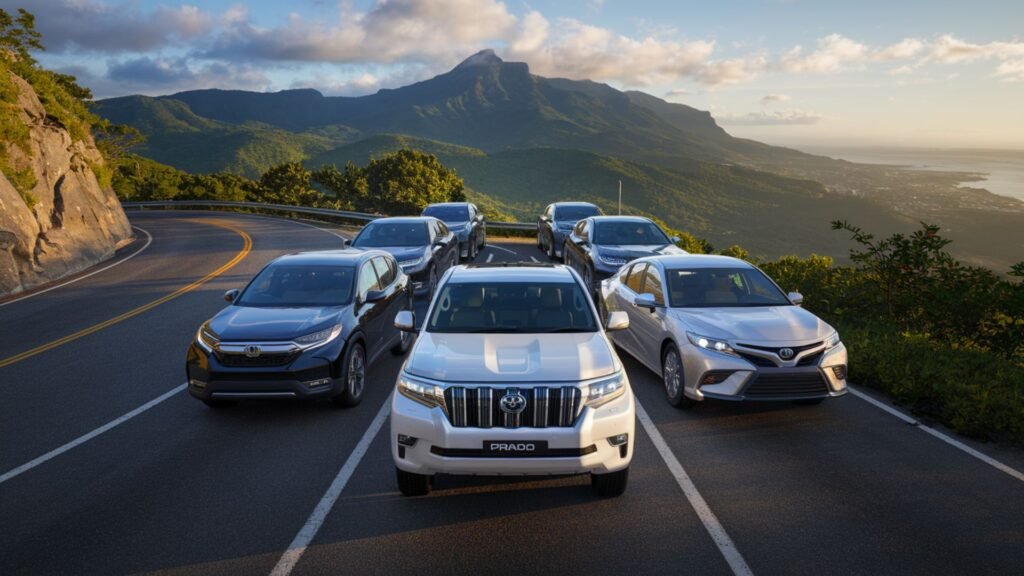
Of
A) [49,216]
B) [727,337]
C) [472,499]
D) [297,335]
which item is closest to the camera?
[472,499]

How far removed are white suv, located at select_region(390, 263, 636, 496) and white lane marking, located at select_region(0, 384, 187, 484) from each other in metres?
3.87

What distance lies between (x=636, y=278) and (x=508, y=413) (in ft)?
18.3

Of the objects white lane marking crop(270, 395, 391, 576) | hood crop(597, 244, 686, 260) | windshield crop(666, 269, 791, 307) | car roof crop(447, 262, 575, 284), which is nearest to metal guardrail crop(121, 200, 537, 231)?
hood crop(597, 244, 686, 260)

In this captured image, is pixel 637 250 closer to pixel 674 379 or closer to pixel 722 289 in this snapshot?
pixel 722 289

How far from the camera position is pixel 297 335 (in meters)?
7.72

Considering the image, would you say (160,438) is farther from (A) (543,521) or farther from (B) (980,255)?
Result: (B) (980,255)

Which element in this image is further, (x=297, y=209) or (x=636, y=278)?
(x=297, y=209)

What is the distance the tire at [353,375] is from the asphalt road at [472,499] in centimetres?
18

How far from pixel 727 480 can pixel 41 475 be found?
633 cm

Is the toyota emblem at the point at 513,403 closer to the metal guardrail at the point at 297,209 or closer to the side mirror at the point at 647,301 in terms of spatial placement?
the side mirror at the point at 647,301

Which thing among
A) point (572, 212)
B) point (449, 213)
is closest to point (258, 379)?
point (449, 213)

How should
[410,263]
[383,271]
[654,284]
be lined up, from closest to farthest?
[654,284], [383,271], [410,263]

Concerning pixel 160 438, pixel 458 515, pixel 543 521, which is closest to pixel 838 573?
pixel 543 521

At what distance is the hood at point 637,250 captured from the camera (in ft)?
47.9
